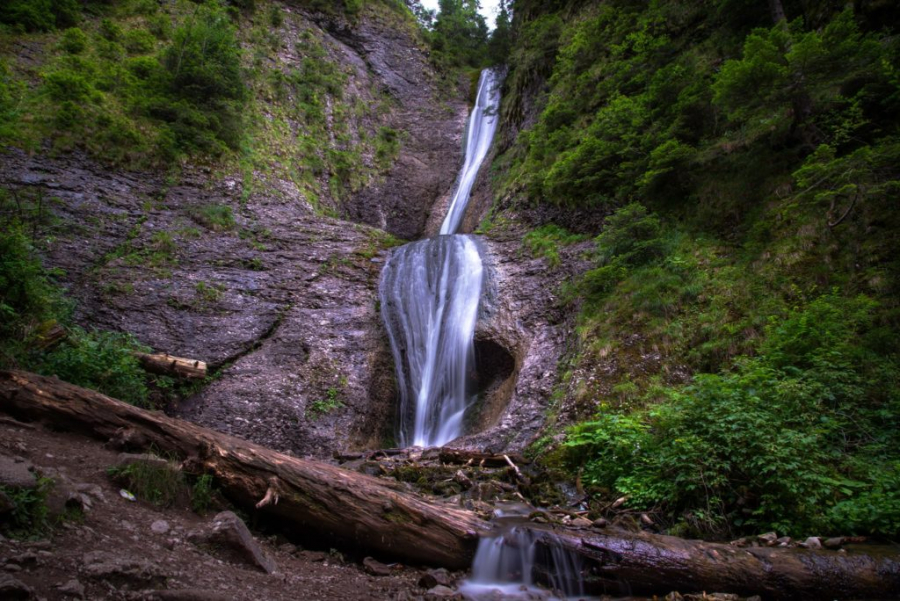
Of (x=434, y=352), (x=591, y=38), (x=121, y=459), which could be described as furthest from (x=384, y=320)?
(x=591, y=38)

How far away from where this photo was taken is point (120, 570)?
2.49m

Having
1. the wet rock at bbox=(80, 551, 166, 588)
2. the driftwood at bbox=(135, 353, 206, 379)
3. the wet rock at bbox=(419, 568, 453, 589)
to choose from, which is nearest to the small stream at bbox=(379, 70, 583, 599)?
the driftwood at bbox=(135, 353, 206, 379)

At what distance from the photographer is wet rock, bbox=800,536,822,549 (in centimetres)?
386

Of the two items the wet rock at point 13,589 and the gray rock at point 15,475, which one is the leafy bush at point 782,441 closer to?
the wet rock at point 13,589

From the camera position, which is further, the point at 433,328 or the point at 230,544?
the point at 433,328

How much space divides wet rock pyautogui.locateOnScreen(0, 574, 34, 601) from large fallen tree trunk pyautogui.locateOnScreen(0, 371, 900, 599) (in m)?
1.88

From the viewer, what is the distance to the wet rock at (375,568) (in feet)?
12.5

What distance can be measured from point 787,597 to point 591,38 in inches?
628

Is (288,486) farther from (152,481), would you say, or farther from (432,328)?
(432,328)

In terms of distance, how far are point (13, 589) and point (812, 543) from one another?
17.6ft

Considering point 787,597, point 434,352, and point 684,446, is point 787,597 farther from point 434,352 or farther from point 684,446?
point 434,352

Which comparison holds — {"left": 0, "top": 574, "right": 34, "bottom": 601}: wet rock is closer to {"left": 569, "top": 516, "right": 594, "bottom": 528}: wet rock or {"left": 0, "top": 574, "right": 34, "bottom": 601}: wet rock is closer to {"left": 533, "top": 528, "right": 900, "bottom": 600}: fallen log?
{"left": 533, "top": 528, "right": 900, "bottom": 600}: fallen log

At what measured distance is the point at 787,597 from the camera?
3574mm

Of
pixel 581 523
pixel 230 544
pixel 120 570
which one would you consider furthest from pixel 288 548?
pixel 581 523
